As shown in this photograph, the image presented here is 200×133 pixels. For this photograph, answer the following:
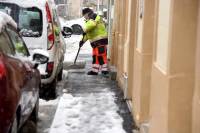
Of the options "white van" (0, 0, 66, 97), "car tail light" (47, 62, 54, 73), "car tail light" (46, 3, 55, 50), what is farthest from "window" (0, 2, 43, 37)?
"car tail light" (47, 62, 54, 73)

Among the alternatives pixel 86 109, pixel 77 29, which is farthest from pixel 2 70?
pixel 77 29

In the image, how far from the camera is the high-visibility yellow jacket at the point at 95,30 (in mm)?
15797

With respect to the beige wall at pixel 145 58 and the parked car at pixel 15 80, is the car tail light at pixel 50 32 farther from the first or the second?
the beige wall at pixel 145 58

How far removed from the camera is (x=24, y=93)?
22.4 feet

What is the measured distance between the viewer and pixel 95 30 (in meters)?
16.0

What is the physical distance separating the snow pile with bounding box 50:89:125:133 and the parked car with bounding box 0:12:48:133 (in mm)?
656

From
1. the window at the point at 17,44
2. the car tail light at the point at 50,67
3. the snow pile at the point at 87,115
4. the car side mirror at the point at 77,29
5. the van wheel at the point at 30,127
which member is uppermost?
the window at the point at 17,44

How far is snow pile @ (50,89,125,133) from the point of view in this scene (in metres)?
8.85

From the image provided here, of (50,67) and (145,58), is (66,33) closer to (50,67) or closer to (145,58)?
(50,67)

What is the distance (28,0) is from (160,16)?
4.82 metres

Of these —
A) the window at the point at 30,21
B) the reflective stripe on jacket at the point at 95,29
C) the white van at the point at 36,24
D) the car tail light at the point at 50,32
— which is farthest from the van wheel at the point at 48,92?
the reflective stripe on jacket at the point at 95,29

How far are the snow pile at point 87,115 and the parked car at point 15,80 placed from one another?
0.66 meters

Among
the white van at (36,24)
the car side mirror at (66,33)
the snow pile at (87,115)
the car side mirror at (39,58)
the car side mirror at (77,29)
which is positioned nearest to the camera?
the car side mirror at (39,58)

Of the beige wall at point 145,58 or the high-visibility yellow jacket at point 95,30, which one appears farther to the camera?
the high-visibility yellow jacket at point 95,30
